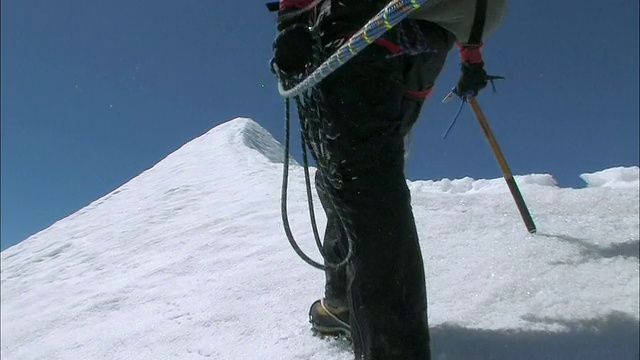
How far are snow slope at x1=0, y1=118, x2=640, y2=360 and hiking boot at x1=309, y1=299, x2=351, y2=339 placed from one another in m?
0.04

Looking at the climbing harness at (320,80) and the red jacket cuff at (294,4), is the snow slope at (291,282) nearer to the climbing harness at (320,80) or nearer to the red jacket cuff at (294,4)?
the climbing harness at (320,80)

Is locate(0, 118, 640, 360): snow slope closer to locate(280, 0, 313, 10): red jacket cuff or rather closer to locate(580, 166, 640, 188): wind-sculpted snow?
locate(580, 166, 640, 188): wind-sculpted snow

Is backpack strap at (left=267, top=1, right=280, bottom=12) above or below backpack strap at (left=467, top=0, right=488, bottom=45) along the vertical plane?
above

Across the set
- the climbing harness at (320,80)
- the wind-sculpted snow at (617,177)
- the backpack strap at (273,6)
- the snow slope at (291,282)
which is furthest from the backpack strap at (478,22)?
the wind-sculpted snow at (617,177)

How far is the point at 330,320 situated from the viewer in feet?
5.12

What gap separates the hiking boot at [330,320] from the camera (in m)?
1.54

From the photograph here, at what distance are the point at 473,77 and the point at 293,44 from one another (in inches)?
27.7

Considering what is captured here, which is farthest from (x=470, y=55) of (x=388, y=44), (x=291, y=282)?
(x=291, y=282)

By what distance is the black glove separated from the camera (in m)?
1.75

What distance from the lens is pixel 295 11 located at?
1.34 meters

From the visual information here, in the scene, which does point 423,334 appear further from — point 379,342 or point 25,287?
point 25,287

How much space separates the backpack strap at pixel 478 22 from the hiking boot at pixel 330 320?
2.54ft

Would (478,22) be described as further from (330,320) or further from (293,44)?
(330,320)

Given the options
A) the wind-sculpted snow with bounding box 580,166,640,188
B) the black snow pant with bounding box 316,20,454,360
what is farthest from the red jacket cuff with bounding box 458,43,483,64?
the wind-sculpted snow with bounding box 580,166,640,188
